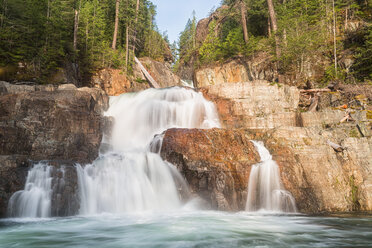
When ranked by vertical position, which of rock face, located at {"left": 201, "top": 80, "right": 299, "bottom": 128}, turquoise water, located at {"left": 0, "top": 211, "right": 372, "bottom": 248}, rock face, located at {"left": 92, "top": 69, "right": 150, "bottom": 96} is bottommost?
turquoise water, located at {"left": 0, "top": 211, "right": 372, "bottom": 248}

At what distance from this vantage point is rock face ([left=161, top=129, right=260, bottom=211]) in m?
9.08

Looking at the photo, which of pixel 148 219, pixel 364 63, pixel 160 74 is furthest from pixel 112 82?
pixel 364 63

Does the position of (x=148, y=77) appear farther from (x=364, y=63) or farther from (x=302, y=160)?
(x=302, y=160)

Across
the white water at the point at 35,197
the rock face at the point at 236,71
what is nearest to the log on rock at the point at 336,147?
the white water at the point at 35,197

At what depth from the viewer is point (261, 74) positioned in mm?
22391

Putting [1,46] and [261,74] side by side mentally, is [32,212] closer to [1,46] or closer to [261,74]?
[1,46]

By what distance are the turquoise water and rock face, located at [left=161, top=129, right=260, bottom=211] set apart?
100 centimetres

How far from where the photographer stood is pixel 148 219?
25.7 ft

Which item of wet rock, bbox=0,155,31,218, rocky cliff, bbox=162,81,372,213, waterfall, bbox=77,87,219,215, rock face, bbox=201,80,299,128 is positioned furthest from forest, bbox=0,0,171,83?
rocky cliff, bbox=162,81,372,213

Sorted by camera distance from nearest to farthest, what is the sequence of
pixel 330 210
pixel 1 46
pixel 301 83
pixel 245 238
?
pixel 245 238 → pixel 330 210 → pixel 1 46 → pixel 301 83

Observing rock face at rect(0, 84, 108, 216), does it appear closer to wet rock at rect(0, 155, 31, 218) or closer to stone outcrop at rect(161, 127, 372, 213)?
wet rock at rect(0, 155, 31, 218)

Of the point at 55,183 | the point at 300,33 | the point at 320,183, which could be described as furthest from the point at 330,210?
the point at 300,33

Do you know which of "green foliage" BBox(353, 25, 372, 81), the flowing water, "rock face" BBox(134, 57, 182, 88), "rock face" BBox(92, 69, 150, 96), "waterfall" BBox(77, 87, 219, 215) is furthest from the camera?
"rock face" BBox(134, 57, 182, 88)

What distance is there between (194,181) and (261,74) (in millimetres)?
16049
